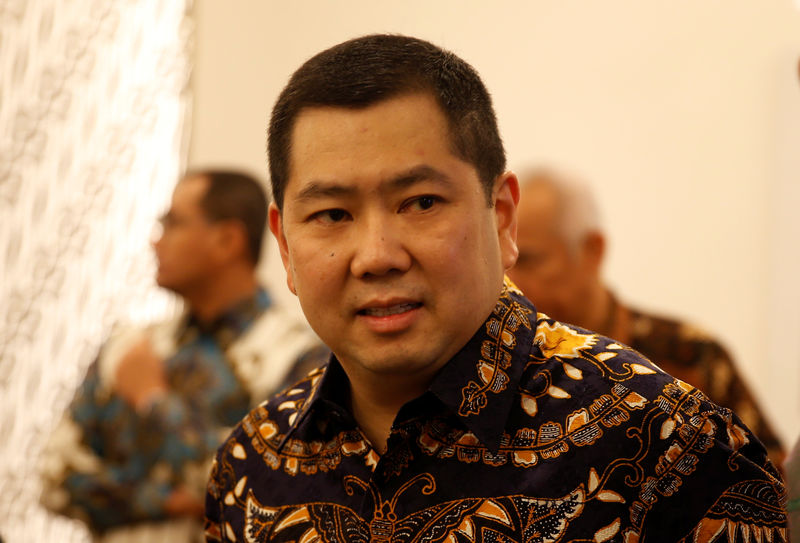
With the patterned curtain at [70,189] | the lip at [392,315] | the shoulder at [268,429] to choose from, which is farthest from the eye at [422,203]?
the patterned curtain at [70,189]

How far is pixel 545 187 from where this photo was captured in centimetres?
315

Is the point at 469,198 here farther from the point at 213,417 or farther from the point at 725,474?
the point at 213,417

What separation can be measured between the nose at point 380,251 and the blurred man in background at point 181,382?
1.68 meters

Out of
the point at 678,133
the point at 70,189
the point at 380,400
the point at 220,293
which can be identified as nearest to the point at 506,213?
the point at 380,400

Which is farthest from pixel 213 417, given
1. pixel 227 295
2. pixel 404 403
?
pixel 404 403

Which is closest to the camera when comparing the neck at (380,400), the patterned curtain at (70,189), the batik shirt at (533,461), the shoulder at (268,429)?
the batik shirt at (533,461)

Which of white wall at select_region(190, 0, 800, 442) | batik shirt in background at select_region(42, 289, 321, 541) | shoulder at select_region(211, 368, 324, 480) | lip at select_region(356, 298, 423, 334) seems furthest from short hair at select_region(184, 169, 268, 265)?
lip at select_region(356, 298, 423, 334)

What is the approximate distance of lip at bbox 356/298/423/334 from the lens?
1.20 metres

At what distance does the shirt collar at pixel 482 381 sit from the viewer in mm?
1232

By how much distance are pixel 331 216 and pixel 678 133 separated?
9.40 feet

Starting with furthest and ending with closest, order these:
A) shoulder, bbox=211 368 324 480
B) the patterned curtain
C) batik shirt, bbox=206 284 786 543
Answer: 1. the patterned curtain
2. shoulder, bbox=211 368 324 480
3. batik shirt, bbox=206 284 786 543

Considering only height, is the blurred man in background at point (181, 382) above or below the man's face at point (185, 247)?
below

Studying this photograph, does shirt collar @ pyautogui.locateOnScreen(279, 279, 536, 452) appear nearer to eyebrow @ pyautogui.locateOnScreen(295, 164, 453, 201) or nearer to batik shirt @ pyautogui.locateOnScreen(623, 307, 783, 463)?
eyebrow @ pyautogui.locateOnScreen(295, 164, 453, 201)

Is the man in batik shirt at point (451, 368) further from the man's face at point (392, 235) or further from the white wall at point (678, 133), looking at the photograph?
the white wall at point (678, 133)
